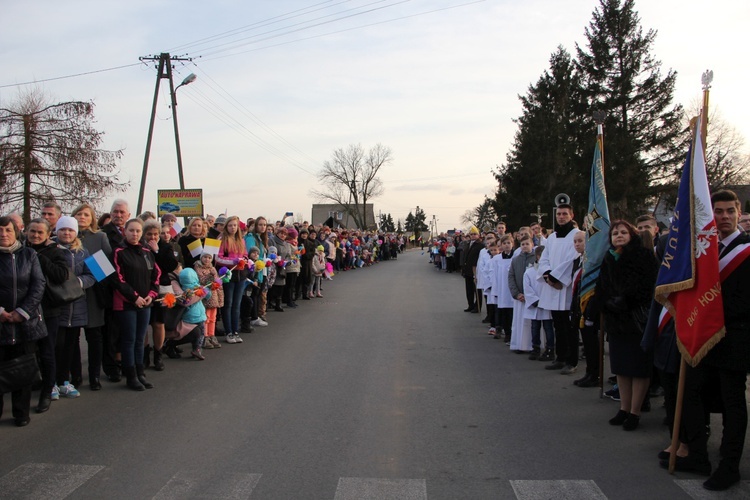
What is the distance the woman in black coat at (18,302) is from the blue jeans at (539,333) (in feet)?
21.1

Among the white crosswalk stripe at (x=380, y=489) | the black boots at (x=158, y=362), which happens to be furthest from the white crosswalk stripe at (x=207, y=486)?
the black boots at (x=158, y=362)

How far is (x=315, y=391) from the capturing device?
7.35 metres

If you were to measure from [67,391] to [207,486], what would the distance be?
11.2 ft

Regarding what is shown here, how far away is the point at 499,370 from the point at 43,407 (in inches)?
215

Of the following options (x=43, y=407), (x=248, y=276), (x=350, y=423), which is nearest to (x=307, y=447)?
(x=350, y=423)

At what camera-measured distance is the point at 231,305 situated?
11.1m

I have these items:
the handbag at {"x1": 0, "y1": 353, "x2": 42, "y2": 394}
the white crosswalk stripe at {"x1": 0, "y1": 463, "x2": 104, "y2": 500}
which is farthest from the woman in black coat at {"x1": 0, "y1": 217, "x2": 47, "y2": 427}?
the white crosswalk stripe at {"x1": 0, "y1": 463, "x2": 104, "y2": 500}

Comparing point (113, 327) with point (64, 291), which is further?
point (113, 327)

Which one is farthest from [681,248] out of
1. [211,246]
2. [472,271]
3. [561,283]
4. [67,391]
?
[472,271]

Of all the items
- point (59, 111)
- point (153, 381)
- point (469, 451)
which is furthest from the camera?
point (59, 111)

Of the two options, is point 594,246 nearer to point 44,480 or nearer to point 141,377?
point 141,377

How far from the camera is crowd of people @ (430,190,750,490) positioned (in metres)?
4.67

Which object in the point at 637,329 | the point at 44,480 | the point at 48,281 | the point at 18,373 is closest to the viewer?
the point at 44,480

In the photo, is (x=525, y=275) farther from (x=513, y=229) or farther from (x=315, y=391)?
(x=513, y=229)
